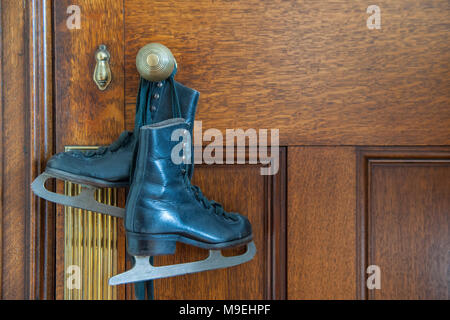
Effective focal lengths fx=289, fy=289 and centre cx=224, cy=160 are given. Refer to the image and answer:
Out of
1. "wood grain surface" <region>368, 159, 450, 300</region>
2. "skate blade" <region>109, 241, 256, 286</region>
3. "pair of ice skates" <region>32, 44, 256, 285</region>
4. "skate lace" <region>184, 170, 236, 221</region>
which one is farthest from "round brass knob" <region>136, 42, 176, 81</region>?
"wood grain surface" <region>368, 159, 450, 300</region>

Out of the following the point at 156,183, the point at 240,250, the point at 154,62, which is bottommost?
the point at 240,250

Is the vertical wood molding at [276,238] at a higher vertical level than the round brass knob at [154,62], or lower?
lower

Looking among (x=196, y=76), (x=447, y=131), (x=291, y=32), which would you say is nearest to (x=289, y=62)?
(x=291, y=32)

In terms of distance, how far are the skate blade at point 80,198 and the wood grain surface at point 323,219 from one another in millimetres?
281

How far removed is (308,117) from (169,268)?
31cm

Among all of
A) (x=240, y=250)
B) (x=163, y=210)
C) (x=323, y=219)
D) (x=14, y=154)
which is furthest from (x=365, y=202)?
(x=14, y=154)

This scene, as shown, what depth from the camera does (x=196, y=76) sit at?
46cm

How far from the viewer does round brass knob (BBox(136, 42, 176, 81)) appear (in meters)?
0.39

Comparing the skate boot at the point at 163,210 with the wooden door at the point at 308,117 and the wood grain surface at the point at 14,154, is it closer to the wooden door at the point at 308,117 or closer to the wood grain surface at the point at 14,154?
the wooden door at the point at 308,117

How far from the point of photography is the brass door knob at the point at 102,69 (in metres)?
0.46

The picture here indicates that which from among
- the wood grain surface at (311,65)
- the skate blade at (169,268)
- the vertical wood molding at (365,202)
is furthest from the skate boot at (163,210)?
the vertical wood molding at (365,202)

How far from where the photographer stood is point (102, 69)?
457 mm

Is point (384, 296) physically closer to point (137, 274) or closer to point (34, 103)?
point (137, 274)

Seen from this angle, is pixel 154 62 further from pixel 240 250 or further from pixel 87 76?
pixel 240 250
